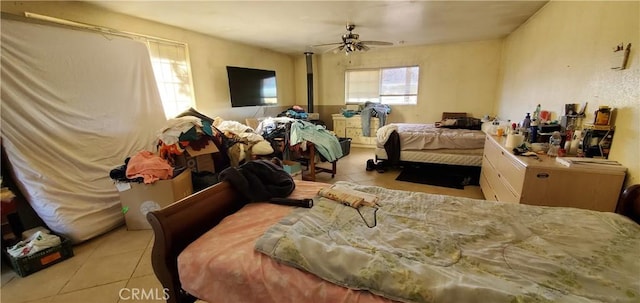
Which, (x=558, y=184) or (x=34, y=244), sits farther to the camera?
(x=34, y=244)

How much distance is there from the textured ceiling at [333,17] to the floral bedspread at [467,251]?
8.21 ft

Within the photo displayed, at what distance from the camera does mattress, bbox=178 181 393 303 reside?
2.90ft

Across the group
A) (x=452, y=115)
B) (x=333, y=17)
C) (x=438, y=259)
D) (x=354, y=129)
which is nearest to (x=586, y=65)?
(x=438, y=259)

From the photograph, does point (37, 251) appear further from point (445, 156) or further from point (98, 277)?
point (445, 156)

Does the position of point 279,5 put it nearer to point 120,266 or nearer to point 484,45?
point 120,266

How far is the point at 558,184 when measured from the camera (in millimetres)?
1656

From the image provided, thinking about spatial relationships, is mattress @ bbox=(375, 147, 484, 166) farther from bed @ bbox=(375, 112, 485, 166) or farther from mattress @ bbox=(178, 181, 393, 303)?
mattress @ bbox=(178, 181, 393, 303)

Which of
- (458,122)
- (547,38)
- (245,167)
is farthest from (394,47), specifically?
(245,167)

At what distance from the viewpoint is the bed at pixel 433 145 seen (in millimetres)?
3635

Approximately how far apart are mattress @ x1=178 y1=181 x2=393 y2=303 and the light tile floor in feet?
2.96

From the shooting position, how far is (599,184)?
5.08ft

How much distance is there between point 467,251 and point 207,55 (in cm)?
448

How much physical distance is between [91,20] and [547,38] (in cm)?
511

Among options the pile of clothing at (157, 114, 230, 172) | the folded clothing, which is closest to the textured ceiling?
the pile of clothing at (157, 114, 230, 172)
